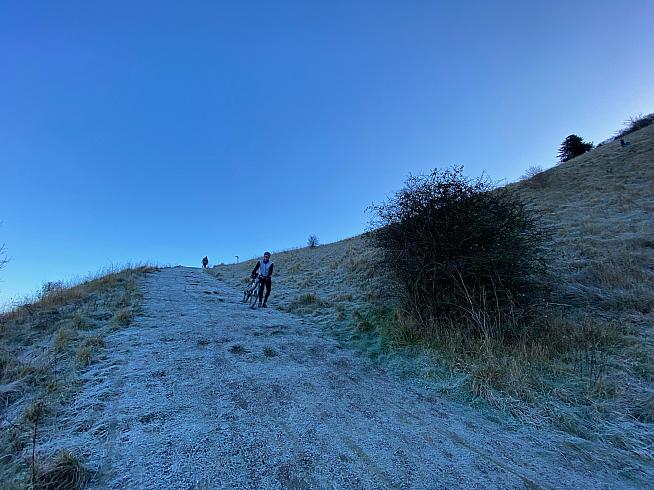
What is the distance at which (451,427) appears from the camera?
12.6ft

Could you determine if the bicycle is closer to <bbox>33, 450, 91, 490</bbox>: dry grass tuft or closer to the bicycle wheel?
the bicycle wheel

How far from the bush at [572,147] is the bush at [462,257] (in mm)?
39165

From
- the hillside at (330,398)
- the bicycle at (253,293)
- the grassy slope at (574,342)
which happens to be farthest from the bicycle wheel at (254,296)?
the hillside at (330,398)

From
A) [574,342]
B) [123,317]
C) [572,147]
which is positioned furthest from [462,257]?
[572,147]

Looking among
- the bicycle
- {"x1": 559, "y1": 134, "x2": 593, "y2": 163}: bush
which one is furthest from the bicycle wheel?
{"x1": 559, "y1": 134, "x2": 593, "y2": 163}: bush

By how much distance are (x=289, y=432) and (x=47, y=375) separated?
3.79m

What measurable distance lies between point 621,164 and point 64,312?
3017 centimetres

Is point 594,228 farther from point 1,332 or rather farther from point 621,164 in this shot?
point 1,332

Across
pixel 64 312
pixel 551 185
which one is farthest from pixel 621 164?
pixel 64 312

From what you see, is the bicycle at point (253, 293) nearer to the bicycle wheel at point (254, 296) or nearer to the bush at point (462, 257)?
the bicycle wheel at point (254, 296)

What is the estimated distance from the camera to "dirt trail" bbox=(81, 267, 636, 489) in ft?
9.32

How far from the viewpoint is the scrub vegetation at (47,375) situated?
264 cm

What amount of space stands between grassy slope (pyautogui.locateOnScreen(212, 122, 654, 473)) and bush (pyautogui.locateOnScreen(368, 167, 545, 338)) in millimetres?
699

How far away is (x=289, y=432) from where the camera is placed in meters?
3.47
